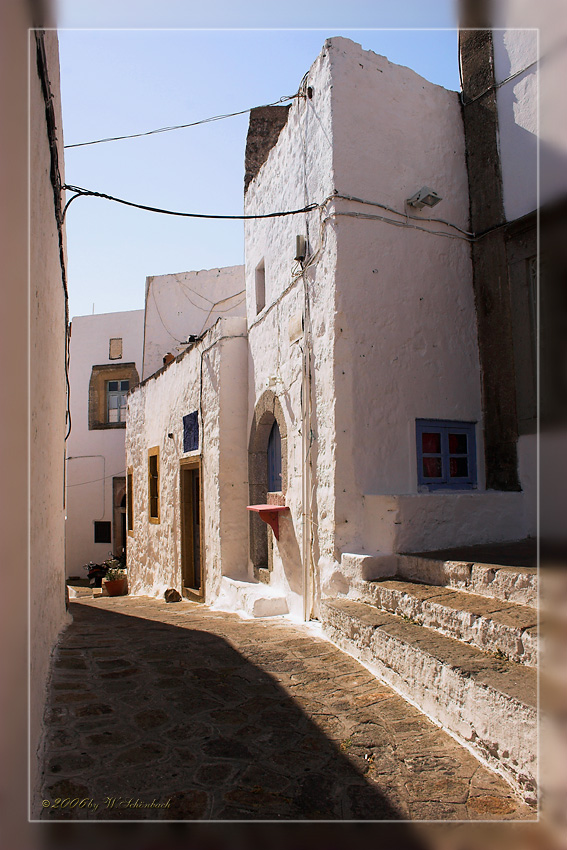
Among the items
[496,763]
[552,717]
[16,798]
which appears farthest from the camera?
[496,763]

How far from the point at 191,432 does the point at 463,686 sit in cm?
691

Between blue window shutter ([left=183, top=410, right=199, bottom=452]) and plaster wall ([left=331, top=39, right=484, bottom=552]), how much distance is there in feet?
13.2

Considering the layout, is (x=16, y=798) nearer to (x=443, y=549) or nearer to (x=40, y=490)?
(x=40, y=490)

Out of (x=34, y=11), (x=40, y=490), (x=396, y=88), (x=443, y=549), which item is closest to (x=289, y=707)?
(x=40, y=490)

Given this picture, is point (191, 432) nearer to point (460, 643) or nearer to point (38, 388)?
point (38, 388)

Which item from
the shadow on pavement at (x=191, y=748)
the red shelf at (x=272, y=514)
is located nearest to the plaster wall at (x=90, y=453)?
the red shelf at (x=272, y=514)

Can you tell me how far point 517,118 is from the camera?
587cm

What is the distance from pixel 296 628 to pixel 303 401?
2066 millimetres

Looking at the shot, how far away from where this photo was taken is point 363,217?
566cm

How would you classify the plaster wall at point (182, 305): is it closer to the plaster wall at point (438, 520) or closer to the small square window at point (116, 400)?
the small square window at point (116, 400)

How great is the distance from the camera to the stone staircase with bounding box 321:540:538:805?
257 centimetres

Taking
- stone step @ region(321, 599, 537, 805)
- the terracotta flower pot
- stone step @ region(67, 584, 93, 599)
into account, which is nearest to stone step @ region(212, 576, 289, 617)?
stone step @ region(321, 599, 537, 805)

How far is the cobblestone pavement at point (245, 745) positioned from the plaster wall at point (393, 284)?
1.79 metres

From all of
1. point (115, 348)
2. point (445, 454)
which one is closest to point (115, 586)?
point (115, 348)
